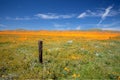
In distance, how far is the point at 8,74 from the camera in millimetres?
10773

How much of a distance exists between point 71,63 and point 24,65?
3.74 meters

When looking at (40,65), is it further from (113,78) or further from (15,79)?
(113,78)

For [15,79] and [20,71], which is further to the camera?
[20,71]

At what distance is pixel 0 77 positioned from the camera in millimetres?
10172

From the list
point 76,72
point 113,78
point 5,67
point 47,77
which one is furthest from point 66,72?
point 5,67

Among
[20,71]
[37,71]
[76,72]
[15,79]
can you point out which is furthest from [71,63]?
[15,79]

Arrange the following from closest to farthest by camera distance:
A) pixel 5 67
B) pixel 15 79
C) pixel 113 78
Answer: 1. pixel 15 79
2. pixel 113 78
3. pixel 5 67

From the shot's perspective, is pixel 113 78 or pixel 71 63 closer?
pixel 113 78

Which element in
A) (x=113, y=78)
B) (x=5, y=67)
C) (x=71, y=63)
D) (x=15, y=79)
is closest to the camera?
(x=15, y=79)

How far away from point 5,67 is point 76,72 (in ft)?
17.4

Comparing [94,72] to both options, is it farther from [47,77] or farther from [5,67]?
[5,67]

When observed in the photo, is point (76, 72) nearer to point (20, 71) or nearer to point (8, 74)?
point (20, 71)

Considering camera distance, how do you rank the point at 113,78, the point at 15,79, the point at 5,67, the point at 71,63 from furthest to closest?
the point at 71,63
the point at 5,67
the point at 113,78
the point at 15,79

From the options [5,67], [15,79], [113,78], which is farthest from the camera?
[5,67]
